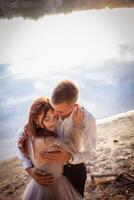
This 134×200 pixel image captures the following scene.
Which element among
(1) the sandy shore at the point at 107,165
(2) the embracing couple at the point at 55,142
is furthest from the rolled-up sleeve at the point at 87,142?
(1) the sandy shore at the point at 107,165

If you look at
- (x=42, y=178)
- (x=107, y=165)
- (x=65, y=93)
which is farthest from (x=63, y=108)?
(x=107, y=165)

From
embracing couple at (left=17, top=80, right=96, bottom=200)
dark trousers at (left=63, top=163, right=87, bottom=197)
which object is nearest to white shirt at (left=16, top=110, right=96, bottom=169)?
embracing couple at (left=17, top=80, right=96, bottom=200)

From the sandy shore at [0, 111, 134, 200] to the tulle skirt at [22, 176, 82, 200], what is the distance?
85 cm

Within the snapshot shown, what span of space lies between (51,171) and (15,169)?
4.57 feet

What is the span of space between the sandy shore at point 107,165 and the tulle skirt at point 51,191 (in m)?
0.85

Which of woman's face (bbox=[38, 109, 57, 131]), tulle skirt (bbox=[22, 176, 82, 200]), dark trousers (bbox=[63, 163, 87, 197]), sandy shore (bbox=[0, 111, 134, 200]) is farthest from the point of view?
sandy shore (bbox=[0, 111, 134, 200])

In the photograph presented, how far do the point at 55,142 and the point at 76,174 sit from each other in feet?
1.30

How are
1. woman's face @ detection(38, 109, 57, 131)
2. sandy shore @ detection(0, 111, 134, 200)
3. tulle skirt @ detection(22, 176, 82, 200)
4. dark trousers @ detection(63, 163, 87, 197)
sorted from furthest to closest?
1. sandy shore @ detection(0, 111, 134, 200)
2. dark trousers @ detection(63, 163, 87, 197)
3. tulle skirt @ detection(22, 176, 82, 200)
4. woman's face @ detection(38, 109, 57, 131)

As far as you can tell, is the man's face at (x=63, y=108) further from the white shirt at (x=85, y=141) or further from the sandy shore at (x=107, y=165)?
the sandy shore at (x=107, y=165)

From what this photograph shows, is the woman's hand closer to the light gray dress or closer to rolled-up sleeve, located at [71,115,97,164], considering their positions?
rolled-up sleeve, located at [71,115,97,164]

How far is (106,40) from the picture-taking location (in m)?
3.76

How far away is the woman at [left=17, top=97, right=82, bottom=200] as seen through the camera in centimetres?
222

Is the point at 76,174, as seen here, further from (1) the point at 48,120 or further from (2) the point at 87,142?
(1) the point at 48,120

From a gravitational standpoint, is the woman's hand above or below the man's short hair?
below
